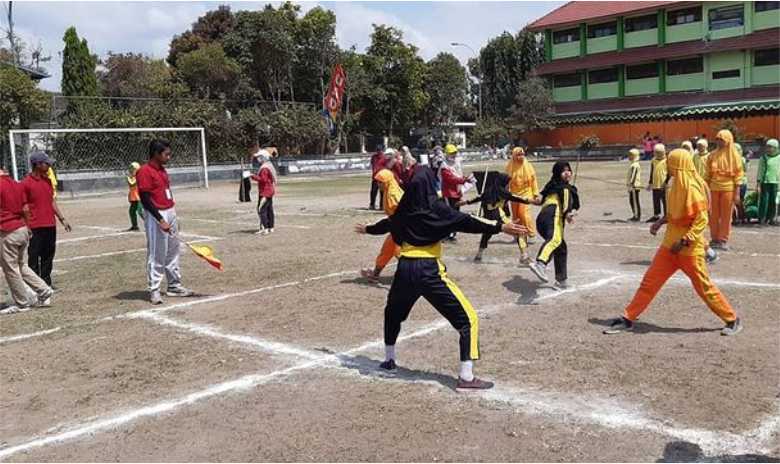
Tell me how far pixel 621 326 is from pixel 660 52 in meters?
50.1

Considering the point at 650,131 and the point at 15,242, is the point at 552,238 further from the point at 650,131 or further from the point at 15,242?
the point at 650,131

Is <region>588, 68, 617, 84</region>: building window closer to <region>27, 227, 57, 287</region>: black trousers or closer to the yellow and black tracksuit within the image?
the yellow and black tracksuit

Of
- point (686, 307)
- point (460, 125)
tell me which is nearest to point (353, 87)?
point (460, 125)

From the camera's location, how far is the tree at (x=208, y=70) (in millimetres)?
42719

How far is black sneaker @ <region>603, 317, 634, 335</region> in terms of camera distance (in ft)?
24.0

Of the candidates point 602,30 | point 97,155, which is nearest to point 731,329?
point 97,155

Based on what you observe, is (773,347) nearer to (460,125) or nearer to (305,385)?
(305,385)

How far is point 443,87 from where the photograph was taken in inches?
2448

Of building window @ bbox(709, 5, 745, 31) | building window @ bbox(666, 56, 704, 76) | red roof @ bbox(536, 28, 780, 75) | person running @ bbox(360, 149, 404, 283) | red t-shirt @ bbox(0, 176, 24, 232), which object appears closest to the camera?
person running @ bbox(360, 149, 404, 283)

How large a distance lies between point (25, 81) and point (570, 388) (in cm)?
3278

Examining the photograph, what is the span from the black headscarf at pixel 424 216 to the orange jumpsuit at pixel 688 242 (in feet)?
8.21

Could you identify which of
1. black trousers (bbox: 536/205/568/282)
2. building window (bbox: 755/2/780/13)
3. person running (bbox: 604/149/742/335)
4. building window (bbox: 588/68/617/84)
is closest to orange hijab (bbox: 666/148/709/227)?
person running (bbox: 604/149/742/335)

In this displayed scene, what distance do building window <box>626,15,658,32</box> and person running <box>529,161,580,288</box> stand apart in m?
48.5

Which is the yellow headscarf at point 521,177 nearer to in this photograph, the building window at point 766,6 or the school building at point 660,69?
the school building at point 660,69
